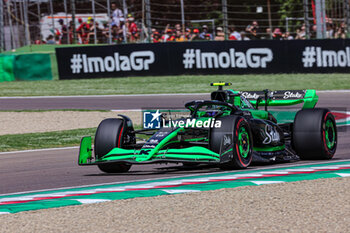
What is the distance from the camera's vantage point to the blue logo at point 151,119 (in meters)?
9.20

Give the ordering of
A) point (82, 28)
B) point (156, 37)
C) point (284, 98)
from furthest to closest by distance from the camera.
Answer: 1. point (82, 28)
2. point (156, 37)
3. point (284, 98)

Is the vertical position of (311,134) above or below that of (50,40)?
below

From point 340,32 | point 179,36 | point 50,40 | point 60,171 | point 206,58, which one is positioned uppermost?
point 50,40

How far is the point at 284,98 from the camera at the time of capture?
10500 millimetres

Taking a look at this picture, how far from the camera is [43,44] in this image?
32656 millimetres

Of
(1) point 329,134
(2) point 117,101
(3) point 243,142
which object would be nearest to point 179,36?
(2) point 117,101

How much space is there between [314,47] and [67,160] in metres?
14.3

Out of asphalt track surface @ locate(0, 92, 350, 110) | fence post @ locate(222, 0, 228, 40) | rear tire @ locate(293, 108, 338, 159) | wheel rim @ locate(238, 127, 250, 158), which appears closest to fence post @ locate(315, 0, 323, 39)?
fence post @ locate(222, 0, 228, 40)

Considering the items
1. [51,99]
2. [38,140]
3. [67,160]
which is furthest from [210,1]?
[67,160]

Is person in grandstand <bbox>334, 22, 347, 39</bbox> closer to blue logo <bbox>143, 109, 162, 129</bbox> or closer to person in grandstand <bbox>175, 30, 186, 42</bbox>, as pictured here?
person in grandstand <bbox>175, 30, 186, 42</bbox>

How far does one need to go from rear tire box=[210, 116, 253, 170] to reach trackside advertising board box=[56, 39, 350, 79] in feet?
49.1

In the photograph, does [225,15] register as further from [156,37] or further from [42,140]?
[42,140]

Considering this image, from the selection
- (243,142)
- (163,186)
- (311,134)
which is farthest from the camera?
(311,134)

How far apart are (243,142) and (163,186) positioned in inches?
57.5
